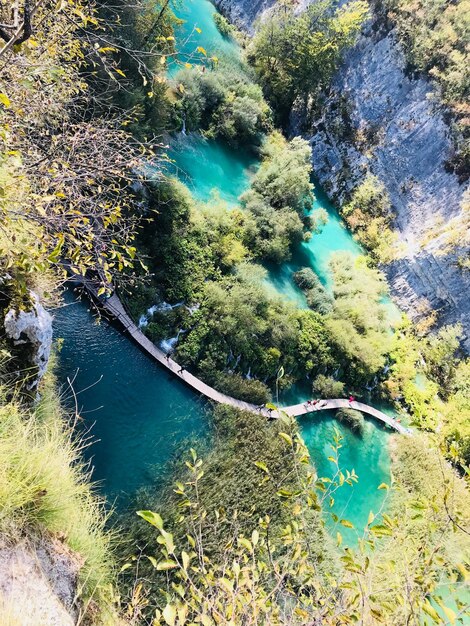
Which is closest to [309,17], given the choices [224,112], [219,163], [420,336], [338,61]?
[338,61]

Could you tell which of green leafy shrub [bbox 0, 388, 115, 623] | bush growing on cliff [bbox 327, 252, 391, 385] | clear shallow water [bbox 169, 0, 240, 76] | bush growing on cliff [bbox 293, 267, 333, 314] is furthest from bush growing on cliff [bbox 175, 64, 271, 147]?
green leafy shrub [bbox 0, 388, 115, 623]

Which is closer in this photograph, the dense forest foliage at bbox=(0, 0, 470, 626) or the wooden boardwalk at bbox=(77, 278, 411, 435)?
the dense forest foliage at bbox=(0, 0, 470, 626)

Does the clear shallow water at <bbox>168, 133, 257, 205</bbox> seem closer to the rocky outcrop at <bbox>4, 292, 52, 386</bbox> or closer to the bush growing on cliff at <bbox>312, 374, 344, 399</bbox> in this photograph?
the bush growing on cliff at <bbox>312, 374, 344, 399</bbox>

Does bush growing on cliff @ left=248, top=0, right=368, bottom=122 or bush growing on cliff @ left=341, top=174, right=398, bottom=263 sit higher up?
bush growing on cliff @ left=248, top=0, right=368, bottom=122

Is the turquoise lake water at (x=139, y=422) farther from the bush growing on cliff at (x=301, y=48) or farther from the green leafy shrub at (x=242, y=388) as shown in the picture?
the bush growing on cliff at (x=301, y=48)

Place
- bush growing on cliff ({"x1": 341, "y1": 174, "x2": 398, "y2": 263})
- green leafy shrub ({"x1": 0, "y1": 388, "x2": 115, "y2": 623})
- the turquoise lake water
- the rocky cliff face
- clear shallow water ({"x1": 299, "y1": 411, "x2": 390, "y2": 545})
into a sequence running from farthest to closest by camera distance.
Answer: the rocky cliff face → bush growing on cliff ({"x1": 341, "y1": 174, "x2": 398, "y2": 263}) → clear shallow water ({"x1": 299, "y1": 411, "x2": 390, "y2": 545}) → the turquoise lake water → green leafy shrub ({"x1": 0, "y1": 388, "x2": 115, "y2": 623})

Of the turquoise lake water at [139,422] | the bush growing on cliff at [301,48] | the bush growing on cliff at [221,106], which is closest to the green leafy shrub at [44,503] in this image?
the turquoise lake water at [139,422]

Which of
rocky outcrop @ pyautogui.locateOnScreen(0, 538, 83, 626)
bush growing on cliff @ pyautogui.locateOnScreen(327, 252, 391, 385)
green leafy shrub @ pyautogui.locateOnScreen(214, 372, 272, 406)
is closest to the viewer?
rocky outcrop @ pyautogui.locateOnScreen(0, 538, 83, 626)
